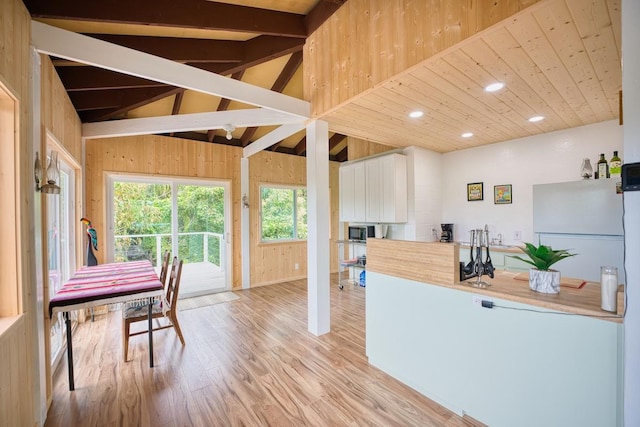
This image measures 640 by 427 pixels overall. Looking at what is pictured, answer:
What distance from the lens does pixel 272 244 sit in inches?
221

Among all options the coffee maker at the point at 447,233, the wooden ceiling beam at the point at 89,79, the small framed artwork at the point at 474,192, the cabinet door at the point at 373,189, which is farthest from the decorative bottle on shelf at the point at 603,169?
the wooden ceiling beam at the point at 89,79

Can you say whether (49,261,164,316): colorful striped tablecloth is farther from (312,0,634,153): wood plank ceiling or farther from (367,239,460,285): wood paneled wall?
(312,0,634,153): wood plank ceiling

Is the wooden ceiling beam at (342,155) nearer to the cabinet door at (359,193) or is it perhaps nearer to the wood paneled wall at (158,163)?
the cabinet door at (359,193)

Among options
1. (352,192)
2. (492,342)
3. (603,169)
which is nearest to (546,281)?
(492,342)

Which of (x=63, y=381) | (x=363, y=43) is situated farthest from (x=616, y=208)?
(x=63, y=381)

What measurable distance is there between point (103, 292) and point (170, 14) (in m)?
2.36

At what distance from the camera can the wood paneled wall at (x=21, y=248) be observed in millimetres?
1401

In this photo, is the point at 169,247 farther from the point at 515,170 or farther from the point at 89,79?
the point at 515,170

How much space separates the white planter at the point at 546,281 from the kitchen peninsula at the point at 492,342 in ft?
0.18

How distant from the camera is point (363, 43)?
7.98ft

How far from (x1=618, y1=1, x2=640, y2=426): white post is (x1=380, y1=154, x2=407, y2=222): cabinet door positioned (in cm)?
322

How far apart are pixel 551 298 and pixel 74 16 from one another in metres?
3.63

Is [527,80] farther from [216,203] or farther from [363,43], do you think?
[216,203]

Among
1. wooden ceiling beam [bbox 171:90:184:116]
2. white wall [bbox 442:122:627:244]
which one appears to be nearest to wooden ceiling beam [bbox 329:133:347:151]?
white wall [bbox 442:122:627:244]
